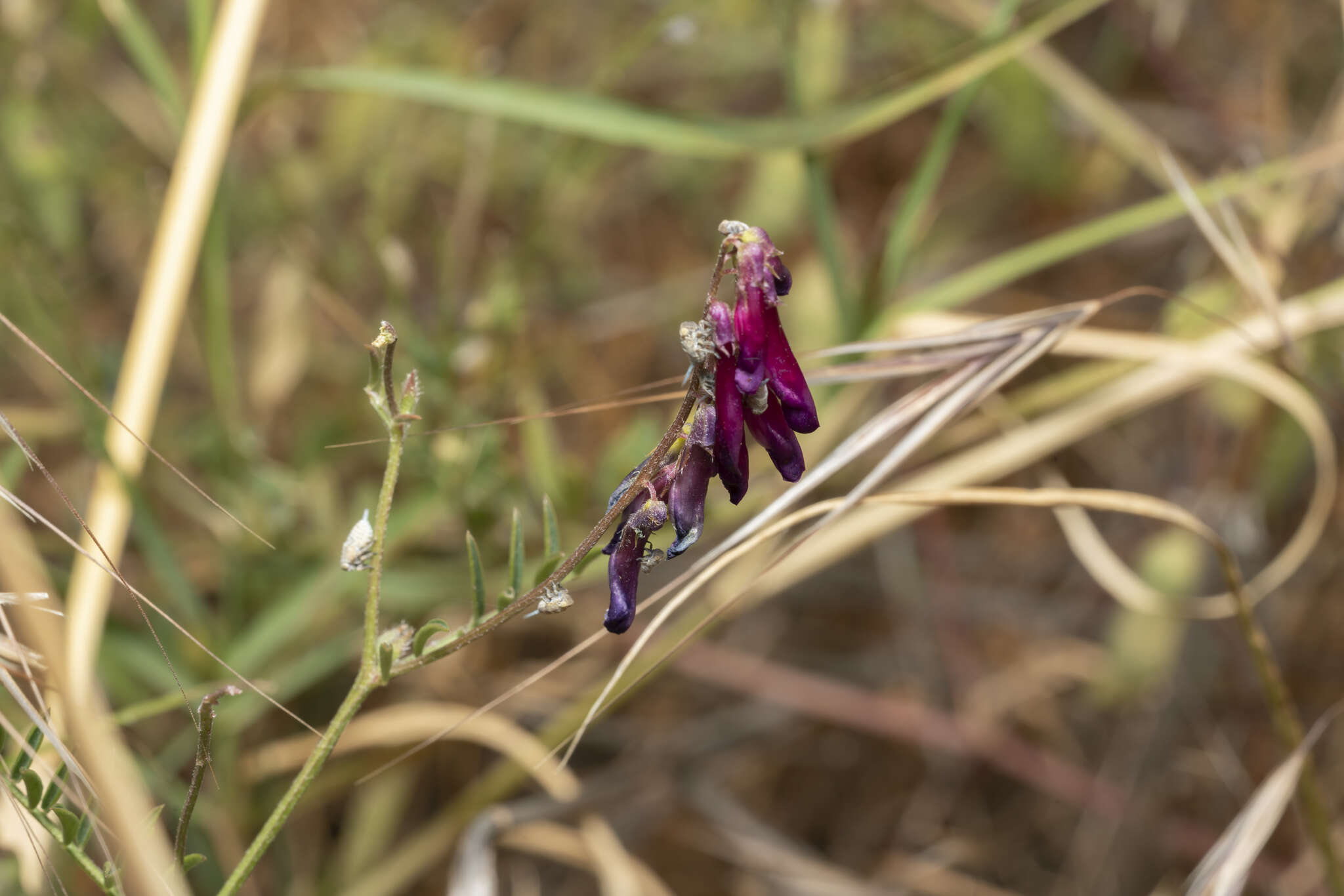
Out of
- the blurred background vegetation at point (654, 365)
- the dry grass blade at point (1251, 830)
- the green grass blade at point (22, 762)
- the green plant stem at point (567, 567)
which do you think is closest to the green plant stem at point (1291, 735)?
the dry grass blade at point (1251, 830)

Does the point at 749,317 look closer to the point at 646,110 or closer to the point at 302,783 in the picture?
the point at 302,783

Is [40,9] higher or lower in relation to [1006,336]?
higher

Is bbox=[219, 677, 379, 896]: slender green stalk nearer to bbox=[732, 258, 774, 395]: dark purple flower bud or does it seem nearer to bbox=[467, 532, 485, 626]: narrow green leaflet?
bbox=[467, 532, 485, 626]: narrow green leaflet

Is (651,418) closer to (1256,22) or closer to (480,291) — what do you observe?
(480,291)

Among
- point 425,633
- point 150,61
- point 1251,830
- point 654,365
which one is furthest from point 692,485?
point 654,365

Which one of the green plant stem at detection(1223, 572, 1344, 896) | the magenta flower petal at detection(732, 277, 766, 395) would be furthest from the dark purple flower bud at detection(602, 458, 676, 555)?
the green plant stem at detection(1223, 572, 1344, 896)

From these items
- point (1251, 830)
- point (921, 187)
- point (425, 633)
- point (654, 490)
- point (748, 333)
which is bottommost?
point (1251, 830)

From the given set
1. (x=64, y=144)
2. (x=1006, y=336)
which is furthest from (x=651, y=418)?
(x=64, y=144)
